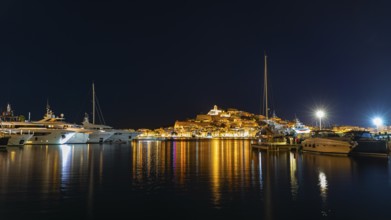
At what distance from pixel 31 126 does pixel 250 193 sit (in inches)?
2700

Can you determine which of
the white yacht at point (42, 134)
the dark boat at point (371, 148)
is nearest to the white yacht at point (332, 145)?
the dark boat at point (371, 148)

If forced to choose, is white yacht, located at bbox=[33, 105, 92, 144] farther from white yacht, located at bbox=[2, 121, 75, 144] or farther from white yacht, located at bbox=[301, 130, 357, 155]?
white yacht, located at bbox=[301, 130, 357, 155]

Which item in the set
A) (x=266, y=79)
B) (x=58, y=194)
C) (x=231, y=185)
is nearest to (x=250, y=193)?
(x=231, y=185)

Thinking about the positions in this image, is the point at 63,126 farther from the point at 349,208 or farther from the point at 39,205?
the point at 349,208

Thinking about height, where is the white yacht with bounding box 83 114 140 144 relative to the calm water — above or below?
above

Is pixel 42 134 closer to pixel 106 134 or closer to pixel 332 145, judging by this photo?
pixel 106 134

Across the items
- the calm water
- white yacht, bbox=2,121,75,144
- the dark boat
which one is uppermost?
white yacht, bbox=2,121,75,144

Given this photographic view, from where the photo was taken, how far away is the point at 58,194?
14.7m

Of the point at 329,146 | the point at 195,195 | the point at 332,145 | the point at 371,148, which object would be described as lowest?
the point at 195,195

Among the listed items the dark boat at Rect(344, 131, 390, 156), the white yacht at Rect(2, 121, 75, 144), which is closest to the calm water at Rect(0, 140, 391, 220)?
the dark boat at Rect(344, 131, 390, 156)

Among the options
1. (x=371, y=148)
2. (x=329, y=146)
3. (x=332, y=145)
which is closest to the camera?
(x=332, y=145)

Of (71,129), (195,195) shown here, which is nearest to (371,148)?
(195,195)

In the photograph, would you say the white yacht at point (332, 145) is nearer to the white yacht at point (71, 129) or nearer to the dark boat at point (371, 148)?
the dark boat at point (371, 148)

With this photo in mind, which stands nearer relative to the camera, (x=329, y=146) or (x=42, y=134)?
(x=329, y=146)
